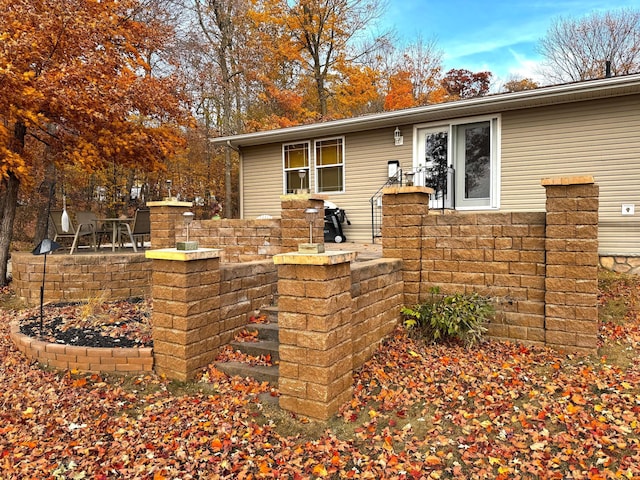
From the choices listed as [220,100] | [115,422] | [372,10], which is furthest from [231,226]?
[372,10]

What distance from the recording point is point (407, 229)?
15.5 ft

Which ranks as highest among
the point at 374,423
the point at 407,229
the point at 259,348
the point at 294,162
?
the point at 294,162

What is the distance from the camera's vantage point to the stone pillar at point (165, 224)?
21.4ft

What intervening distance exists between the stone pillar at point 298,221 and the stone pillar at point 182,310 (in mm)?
1524

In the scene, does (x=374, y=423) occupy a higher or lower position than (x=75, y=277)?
lower

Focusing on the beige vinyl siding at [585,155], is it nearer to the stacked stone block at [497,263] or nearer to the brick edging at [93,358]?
the stacked stone block at [497,263]

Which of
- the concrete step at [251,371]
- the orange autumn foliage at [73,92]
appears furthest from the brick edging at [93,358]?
the orange autumn foliage at [73,92]

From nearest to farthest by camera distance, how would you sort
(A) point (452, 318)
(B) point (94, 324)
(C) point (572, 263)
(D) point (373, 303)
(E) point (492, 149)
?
(C) point (572, 263) → (D) point (373, 303) → (A) point (452, 318) → (B) point (94, 324) → (E) point (492, 149)

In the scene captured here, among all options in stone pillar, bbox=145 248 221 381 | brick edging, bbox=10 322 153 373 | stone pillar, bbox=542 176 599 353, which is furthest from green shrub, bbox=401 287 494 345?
brick edging, bbox=10 322 153 373

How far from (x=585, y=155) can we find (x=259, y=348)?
642cm

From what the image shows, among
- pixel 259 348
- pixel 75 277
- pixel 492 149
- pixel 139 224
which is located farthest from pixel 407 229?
pixel 75 277

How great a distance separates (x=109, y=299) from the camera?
6.58 metres

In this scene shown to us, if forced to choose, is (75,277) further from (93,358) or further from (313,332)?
(313,332)

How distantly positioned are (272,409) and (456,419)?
54.4 inches
